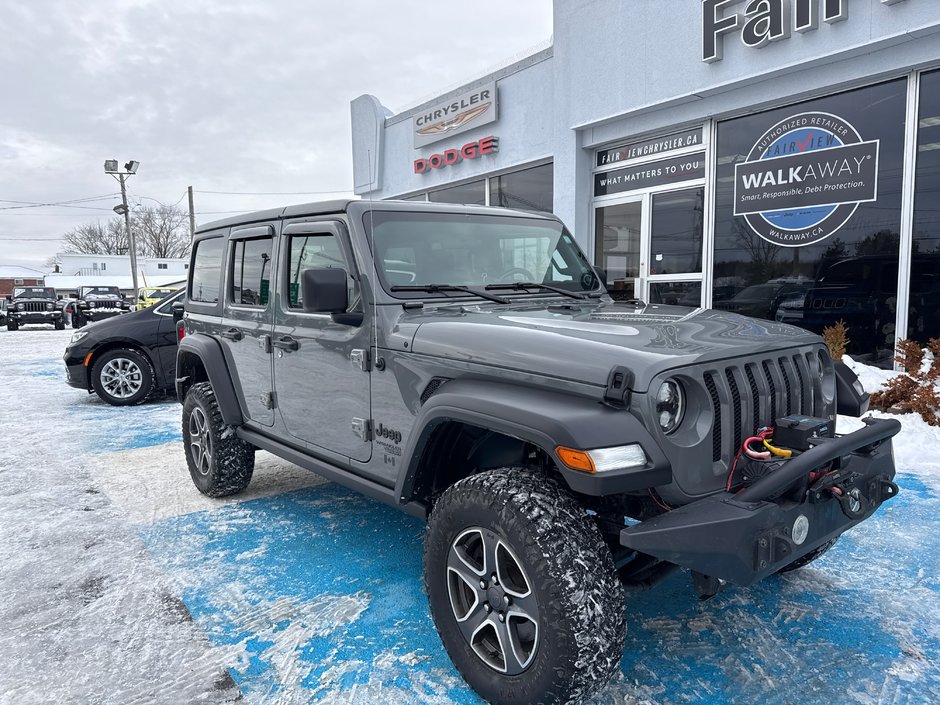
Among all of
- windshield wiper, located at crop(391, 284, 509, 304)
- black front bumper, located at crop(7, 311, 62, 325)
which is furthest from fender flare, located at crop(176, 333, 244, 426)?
black front bumper, located at crop(7, 311, 62, 325)

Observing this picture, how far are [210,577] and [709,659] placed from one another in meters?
2.46

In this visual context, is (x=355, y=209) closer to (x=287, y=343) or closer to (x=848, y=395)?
(x=287, y=343)

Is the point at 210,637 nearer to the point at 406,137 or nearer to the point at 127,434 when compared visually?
the point at 127,434

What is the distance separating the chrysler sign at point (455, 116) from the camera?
38.0 feet

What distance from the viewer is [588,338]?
7.88 ft

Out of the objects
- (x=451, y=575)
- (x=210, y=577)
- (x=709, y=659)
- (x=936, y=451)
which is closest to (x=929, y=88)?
(x=936, y=451)

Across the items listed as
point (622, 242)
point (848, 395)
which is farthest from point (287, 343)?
point (622, 242)

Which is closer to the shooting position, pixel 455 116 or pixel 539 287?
pixel 539 287

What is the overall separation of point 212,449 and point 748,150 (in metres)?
7.13

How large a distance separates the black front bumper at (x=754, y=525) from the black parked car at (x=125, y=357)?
26.3 feet

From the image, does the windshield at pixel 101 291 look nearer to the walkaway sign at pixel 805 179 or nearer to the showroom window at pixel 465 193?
the showroom window at pixel 465 193

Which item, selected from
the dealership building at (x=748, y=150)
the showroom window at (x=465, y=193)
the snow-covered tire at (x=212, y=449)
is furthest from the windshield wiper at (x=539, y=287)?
the showroom window at (x=465, y=193)

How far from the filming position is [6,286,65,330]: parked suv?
2505 centimetres

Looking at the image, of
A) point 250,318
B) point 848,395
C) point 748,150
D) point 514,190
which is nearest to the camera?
point 848,395
